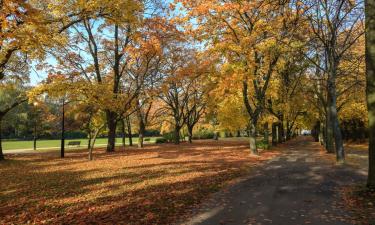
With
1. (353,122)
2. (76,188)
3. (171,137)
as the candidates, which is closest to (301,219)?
(76,188)

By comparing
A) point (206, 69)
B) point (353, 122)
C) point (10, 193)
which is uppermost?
point (206, 69)

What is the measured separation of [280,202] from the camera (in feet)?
25.8

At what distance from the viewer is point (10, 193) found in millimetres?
10125

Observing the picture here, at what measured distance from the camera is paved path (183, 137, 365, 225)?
21.1 ft

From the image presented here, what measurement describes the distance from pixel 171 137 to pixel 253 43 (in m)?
36.7

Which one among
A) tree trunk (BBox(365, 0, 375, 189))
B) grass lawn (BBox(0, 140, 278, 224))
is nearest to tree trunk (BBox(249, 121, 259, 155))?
grass lawn (BBox(0, 140, 278, 224))

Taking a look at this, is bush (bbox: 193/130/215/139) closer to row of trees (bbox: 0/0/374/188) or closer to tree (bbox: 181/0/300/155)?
row of trees (bbox: 0/0/374/188)

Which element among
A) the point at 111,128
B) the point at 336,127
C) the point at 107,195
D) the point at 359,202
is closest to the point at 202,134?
the point at 111,128

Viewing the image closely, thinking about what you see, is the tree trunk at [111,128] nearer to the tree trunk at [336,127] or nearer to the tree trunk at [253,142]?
the tree trunk at [253,142]

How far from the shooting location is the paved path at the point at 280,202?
6426 millimetres

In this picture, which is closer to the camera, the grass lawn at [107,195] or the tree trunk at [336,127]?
the grass lawn at [107,195]

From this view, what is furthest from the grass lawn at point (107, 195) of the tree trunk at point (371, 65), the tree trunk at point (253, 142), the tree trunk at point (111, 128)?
the tree trunk at point (111, 128)

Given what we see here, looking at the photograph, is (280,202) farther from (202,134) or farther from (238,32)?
(202,134)

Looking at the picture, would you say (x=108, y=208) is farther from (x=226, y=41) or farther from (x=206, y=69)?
(x=206, y=69)
